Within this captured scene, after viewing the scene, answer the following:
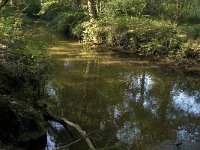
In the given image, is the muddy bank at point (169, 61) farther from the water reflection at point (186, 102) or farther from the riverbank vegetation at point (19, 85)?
the riverbank vegetation at point (19, 85)

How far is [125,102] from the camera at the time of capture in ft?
39.3

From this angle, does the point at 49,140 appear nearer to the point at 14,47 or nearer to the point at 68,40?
the point at 14,47

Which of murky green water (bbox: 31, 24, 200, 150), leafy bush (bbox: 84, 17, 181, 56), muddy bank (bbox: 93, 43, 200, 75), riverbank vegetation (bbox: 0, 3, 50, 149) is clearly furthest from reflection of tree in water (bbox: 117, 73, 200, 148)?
leafy bush (bbox: 84, 17, 181, 56)

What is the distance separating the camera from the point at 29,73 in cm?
905

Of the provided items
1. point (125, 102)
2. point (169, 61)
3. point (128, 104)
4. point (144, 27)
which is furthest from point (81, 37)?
point (128, 104)

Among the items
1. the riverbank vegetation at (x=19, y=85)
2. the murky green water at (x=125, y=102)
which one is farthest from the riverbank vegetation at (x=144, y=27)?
the riverbank vegetation at (x=19, y=85)

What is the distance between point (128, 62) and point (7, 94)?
10451 millimetres

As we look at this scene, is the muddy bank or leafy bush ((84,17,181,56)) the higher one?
leafy bush ((84,17,181,56))

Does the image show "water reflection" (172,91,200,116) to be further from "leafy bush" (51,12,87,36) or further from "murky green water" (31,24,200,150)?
"leafy bush" (51,12,87,36)

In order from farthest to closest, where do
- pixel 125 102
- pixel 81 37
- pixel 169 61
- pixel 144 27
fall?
pixel 81 37 < pixel 144 27 < pixel 169 61 < pixel 125 102

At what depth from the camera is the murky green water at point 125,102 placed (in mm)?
9273

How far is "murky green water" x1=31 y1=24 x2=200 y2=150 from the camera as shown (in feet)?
30.4

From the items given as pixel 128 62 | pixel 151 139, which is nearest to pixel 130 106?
→ pixel 151 139

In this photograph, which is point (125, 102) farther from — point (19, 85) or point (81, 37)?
point (81, 37)
